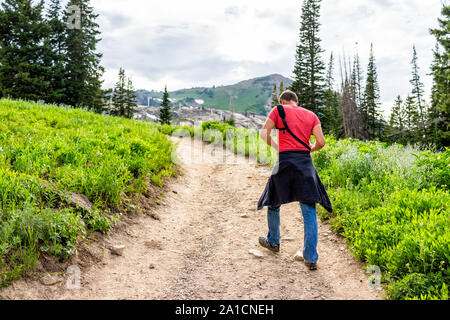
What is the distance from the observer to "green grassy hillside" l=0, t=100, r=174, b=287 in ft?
11.9

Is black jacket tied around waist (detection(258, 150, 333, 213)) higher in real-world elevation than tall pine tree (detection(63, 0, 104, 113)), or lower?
lower

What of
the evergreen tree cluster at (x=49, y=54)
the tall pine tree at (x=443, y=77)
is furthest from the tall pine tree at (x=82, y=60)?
the tall pine tree at (x=443, y=77)

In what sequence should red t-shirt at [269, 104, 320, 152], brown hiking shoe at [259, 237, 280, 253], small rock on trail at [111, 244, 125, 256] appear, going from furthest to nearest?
brown hiking shoe at [259, 237, 280, 253]
small rock on trail at [111, 244, 125, 256]
red t-shirt at [269, 104, 320, 152]

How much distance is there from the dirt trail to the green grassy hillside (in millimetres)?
409

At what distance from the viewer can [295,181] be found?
13.8 ft

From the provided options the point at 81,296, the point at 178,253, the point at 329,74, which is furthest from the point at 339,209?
the point at 329,74

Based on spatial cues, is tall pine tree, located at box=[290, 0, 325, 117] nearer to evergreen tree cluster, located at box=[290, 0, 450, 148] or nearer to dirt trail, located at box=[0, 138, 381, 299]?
evergreen tree cluster, located at box=[290, 0, 450, 148]

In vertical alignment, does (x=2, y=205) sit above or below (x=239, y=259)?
above

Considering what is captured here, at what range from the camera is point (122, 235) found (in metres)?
5.11

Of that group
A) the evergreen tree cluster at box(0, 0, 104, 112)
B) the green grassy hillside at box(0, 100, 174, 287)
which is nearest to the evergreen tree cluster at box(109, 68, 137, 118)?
the evergreen tree cluster at box(0, 0, 104, 112)

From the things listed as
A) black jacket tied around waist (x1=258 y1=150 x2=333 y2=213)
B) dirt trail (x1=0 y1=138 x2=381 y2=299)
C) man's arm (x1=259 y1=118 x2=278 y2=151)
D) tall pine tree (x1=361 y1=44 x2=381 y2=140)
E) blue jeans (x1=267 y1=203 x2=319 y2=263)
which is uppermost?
tall pine tree (x1=361 y1=44 x2=381 y2=140)

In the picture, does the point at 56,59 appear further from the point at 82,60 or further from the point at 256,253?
the point at 256,253
